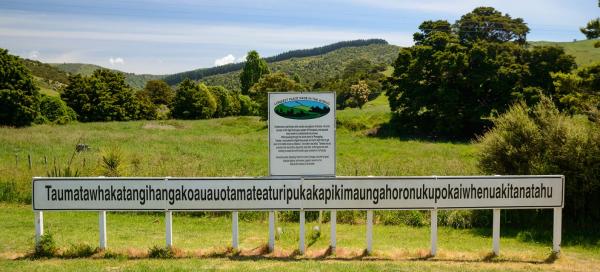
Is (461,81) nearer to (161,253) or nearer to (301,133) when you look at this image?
(301,133)

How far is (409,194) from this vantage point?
29.4ft

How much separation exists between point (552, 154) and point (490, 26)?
185ft

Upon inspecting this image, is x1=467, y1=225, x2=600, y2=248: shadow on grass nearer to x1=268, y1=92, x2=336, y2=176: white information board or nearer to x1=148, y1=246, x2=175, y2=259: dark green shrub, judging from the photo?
x1=268, y1=92, x2=336, y2=176: white information board

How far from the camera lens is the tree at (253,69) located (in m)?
88.2

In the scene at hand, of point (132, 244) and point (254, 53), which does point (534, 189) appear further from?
point (254, 53)

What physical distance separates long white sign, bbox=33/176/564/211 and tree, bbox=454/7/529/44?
5534cm

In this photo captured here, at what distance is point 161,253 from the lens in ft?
28.7

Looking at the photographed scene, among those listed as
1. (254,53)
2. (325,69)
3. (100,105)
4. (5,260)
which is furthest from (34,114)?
(325,69)

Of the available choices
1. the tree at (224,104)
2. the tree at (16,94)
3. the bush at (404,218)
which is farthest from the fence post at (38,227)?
the tree at (224,104)

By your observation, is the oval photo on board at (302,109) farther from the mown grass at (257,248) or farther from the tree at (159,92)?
the tree at (159,92)

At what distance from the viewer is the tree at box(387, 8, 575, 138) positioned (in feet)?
139

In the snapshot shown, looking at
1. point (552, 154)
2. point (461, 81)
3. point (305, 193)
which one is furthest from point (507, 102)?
point (305, 193)

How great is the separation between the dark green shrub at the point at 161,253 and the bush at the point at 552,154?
29.1ft

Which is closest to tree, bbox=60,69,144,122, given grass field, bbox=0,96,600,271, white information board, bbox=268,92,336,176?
grass field, bbox=0,96,600,271
